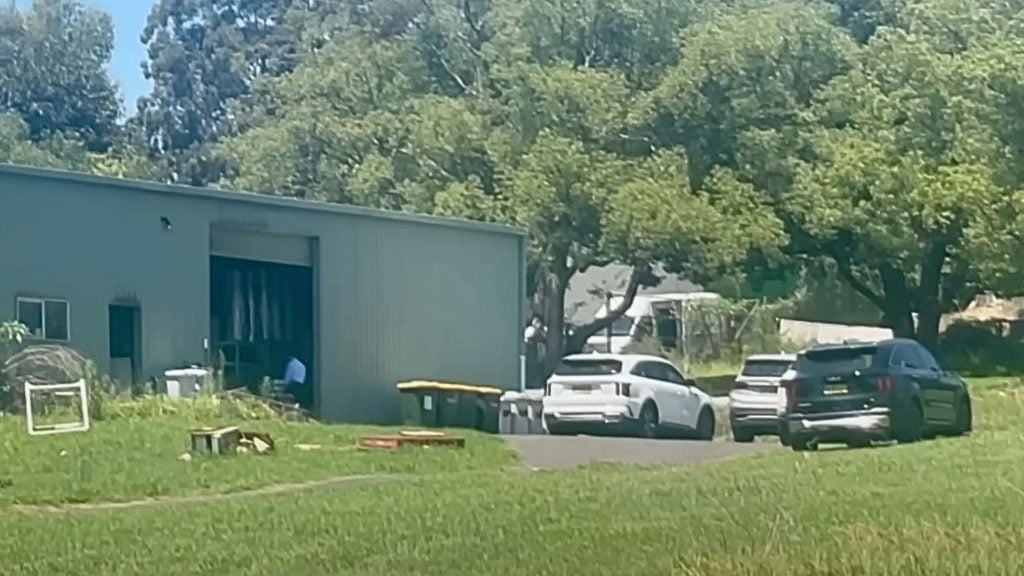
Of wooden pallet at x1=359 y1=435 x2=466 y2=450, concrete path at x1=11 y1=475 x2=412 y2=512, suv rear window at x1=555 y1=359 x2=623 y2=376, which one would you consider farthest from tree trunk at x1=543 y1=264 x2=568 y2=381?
concrete path at x1=11 y1=475 x2=412 y2=512

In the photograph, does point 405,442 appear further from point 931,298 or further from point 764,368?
point 931,298

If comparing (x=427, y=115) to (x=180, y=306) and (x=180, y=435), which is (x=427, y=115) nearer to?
(x=180, y=306)

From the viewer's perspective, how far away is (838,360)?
90.9ft

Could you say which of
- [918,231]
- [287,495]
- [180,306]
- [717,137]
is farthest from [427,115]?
[287,495]

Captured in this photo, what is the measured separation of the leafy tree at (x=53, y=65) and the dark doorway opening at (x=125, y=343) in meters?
50.1

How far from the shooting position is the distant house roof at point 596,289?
6216cm

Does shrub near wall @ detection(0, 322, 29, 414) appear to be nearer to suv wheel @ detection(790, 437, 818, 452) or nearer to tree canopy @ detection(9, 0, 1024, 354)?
suv wheel @ detection(790, 437, 818, 452)

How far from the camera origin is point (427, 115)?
52406mm

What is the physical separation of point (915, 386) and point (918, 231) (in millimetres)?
22095

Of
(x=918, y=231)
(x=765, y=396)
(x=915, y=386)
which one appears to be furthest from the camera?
(x=918, y=231)

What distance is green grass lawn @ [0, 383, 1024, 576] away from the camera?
11883 mm

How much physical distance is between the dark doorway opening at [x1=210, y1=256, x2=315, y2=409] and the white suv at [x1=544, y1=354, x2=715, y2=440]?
7362 millimetres

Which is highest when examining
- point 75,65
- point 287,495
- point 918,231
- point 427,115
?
point 75,65

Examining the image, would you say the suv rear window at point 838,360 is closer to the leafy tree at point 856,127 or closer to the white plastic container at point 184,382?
the white plastic container at point 184,382
